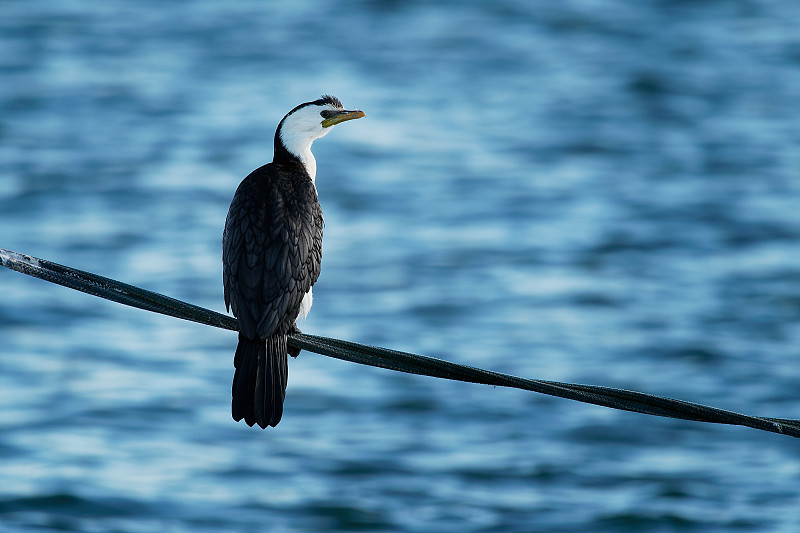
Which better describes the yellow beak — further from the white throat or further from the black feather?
the black feather

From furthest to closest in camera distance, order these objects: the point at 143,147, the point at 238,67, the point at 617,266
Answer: the point at 238,67 → the point at 143,147 → the point at 617,266

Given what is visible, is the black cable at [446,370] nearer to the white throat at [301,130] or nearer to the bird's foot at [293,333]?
the bird's foot at [293,333]

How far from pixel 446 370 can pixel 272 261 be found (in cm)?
189

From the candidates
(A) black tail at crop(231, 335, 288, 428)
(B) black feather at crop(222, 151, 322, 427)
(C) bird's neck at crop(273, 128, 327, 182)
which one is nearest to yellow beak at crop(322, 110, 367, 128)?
(C) bird's neck at crop(273, 128, 327, 182)

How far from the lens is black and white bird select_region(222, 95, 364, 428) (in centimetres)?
598

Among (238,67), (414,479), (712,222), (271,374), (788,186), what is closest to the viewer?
(271,374)

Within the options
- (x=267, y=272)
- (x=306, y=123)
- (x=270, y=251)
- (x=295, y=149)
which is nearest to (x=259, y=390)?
(x=267, y=272)

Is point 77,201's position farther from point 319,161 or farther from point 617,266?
point 617,266

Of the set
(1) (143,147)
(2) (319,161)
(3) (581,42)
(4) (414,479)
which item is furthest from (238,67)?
(4) (414,479)

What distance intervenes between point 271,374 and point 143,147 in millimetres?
22613

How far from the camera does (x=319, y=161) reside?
1013 inches

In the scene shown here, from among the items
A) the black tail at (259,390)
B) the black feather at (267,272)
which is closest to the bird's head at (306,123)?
the black feather at (267,272)

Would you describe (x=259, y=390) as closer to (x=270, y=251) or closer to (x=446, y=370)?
(x=270, y=251)

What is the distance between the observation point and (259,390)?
595 cm
